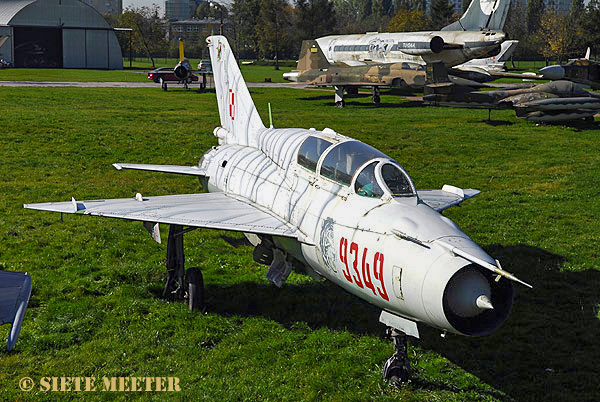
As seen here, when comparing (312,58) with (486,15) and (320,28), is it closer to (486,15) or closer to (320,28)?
(486,15)

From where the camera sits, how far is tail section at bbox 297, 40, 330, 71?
4656 cm

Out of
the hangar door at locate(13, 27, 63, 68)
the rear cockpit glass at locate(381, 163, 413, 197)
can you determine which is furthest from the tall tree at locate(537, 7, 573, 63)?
the rear cockpit glass at locate(381, 163, 413, 197)

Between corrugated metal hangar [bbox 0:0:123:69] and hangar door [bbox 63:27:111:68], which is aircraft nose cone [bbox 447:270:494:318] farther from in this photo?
hangar door [bbox 63:27:111:68]

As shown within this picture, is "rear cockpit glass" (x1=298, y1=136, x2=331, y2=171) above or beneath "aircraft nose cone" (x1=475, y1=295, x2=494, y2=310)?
above

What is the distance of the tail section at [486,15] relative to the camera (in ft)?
144

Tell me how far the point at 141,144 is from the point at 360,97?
26.3 meters

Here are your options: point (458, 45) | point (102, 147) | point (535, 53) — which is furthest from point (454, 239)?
point (535, 53)

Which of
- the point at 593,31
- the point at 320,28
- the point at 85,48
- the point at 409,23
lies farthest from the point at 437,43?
the point at 320,28

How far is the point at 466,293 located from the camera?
23.1 ft

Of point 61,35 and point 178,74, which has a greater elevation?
point 61,35

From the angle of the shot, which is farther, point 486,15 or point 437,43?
point 486,15

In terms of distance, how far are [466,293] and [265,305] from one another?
5.03m

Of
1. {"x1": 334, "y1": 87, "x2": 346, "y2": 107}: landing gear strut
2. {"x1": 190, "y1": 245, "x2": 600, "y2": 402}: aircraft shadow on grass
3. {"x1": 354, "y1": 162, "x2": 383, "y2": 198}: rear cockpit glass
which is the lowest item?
{"x1": 190, "y1": 245, "x2": 600, "y2": 402}: aircraft shadow on grass

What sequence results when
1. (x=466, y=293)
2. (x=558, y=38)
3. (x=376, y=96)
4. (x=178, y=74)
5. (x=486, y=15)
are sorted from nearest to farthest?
(x=466, y=293)
(x=376, y=96)
(x=486, y=15)
(x=178, y=74)
(x=558, y=38)
